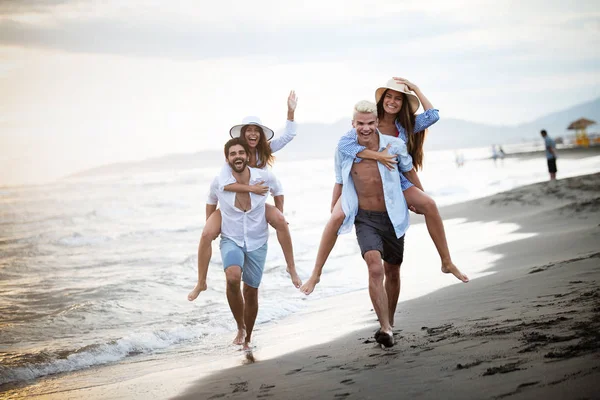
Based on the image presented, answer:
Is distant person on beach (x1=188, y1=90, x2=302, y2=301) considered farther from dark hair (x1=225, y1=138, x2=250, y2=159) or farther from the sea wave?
the sea wave

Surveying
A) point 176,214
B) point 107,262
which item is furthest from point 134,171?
point 107,262

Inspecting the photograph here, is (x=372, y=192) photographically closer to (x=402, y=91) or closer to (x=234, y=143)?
(x=402, y=91)

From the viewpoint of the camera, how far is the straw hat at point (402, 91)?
5750 mm

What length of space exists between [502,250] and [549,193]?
8.17 meters

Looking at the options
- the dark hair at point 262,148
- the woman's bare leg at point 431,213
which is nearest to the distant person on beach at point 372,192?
the woman's bare leg at point 431,213

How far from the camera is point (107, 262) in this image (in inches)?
648

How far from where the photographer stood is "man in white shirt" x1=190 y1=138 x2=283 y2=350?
643 centimetres

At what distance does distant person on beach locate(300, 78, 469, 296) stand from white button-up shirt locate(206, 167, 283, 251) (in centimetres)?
91

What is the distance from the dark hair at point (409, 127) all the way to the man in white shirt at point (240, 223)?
141 cm

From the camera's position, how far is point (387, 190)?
18.2 feet

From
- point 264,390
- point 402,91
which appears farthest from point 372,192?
point 264,390

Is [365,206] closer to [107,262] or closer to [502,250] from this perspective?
[502,250]

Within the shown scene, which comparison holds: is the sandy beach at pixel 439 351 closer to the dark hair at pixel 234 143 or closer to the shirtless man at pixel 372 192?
the shirtless man at pixel 372 192

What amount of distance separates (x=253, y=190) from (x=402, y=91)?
66.9 inches
